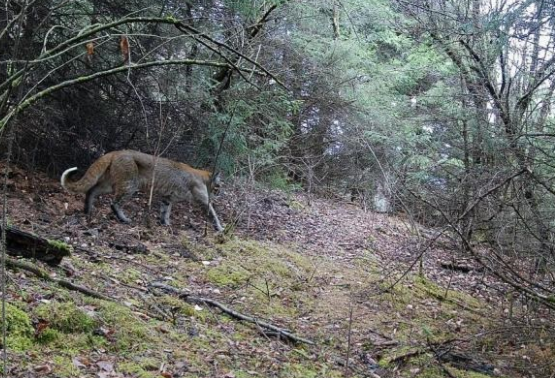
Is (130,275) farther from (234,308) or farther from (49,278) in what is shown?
(49,278)

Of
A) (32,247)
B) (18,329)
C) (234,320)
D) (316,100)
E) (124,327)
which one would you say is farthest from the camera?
(316,100)

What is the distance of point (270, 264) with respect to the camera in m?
9.85

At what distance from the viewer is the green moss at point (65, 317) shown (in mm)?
4742

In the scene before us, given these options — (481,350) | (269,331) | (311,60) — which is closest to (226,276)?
(269,331)

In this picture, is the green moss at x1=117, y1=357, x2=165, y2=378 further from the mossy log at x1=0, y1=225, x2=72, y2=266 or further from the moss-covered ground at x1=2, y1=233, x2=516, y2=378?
the mossy log at x1=0, y1=225, x2=72, y2=266

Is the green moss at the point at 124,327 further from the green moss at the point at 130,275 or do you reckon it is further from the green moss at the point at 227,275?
the green moss at the point at 227,275

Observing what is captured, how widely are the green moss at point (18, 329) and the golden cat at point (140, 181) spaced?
192 inches

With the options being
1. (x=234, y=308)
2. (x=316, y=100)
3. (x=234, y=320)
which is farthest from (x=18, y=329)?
(x=316, y=100)

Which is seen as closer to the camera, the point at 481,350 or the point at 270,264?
the point at 481,350

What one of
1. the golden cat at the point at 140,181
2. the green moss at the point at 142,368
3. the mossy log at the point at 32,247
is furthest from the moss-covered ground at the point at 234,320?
the golden cat at the point at 140,181

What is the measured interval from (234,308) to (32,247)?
107 inches

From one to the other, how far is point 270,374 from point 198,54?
7772 mm

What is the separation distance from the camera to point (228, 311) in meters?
7.01

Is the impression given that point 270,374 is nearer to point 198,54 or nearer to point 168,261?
point 168,261
